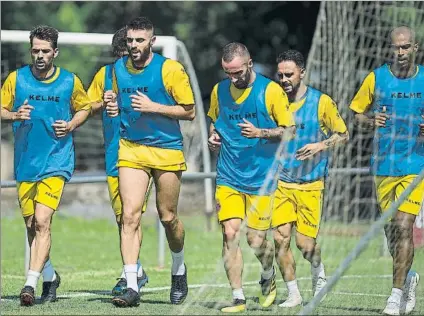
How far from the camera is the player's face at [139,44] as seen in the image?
10.3m

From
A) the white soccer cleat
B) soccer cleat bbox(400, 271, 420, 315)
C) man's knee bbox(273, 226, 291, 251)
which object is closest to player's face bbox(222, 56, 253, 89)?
man's knee bbox(273, 226, 291, 251)

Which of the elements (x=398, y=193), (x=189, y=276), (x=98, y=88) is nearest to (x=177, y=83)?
(x=98, y=88)

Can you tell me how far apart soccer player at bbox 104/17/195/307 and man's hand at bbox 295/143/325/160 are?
0.95 metres

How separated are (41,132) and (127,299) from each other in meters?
1.53

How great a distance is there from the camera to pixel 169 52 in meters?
15.5

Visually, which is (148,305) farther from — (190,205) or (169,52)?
(190,205)

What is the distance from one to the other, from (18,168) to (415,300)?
3.26 meters

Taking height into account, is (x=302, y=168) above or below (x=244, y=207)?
above

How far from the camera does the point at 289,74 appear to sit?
1098 cm

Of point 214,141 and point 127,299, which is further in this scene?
point 214,141

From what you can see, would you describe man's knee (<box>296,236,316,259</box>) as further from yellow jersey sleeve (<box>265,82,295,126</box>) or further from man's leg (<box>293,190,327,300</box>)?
yellow jersey sleeve (<box>265,82,295,126</box>)

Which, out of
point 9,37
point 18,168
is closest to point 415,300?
point 18,168

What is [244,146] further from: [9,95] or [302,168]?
[9,95]

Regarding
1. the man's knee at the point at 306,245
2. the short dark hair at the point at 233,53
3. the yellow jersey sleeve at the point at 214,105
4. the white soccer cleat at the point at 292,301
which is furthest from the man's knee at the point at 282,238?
the short dark hair at the point at 233,53
